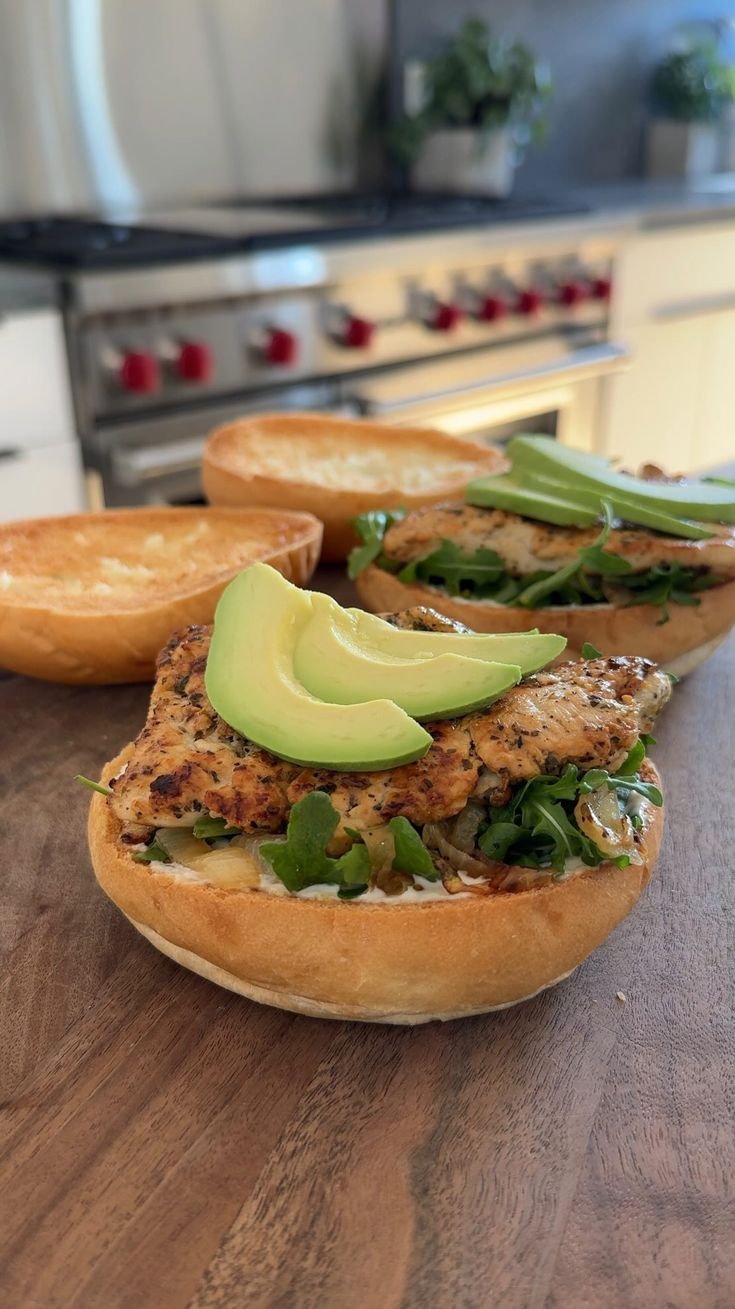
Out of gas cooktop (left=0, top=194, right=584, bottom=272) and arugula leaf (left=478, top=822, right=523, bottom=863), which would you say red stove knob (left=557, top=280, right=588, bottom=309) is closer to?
gas cooktop (left=0, top=194, right=584, bottom=272)

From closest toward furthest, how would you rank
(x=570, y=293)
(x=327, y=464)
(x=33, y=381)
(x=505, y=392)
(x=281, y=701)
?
(x=281, y=701), (x=327, y=464), (x=33, y=381), (x=505, y=392), (x=570, y=293)

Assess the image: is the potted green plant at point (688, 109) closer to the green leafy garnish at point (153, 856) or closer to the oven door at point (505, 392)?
the oven door at point (505, 392)

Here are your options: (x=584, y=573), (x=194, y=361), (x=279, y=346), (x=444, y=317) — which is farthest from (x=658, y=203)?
(x=584, y=573)

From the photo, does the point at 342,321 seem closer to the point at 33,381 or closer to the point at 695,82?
the point at 33,381

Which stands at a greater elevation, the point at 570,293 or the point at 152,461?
the point at 570,293

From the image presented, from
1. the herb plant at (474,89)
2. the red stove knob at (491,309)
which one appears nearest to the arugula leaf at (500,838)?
the red stove knob at (491,309)

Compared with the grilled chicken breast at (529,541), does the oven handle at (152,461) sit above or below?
below

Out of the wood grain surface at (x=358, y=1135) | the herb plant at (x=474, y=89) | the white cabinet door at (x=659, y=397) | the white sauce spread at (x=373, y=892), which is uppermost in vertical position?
the herb plant at (x=474, y=89)
